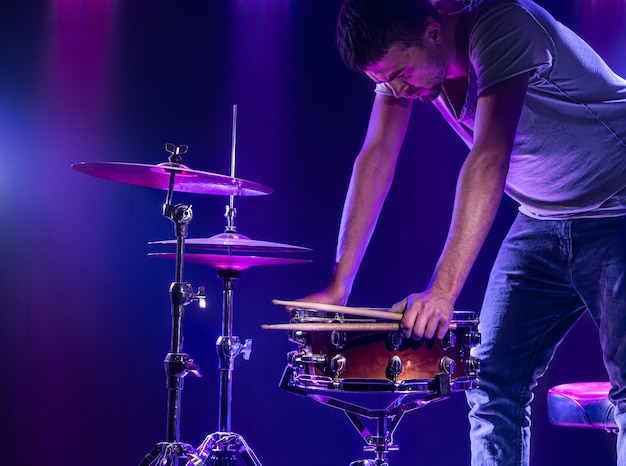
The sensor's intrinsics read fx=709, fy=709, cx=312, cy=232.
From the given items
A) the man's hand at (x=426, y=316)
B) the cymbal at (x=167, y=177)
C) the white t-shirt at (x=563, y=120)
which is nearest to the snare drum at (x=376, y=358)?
the man's hand at (x=426, y=316)

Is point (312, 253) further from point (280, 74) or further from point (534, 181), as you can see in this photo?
point (534, 181)

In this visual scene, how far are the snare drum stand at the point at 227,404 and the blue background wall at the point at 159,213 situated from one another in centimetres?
49

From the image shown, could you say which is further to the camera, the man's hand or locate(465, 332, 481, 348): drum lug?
locate(465, 332, 481, 348): drum lug

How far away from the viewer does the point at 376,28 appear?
163cm

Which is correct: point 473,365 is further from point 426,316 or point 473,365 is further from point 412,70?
point 412,70

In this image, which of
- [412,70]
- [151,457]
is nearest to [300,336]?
[412,70]

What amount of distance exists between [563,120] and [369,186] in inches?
20.8

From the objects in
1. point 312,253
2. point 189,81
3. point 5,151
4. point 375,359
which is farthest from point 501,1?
point 5,151

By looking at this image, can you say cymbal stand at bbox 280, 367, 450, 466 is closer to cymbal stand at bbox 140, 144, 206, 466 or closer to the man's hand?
the man's hand

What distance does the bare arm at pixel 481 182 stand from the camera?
→ 1.43 metres

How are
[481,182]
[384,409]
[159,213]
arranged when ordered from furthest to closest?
[159,213]
[384,409]
[481,182]

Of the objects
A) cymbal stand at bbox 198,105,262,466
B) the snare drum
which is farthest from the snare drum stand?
the snare drum

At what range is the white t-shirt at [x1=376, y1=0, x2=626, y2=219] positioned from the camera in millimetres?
1600

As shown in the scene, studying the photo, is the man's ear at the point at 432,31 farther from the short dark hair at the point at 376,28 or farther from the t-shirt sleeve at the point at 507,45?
the t-shirt sleeve at the point at 507,45
